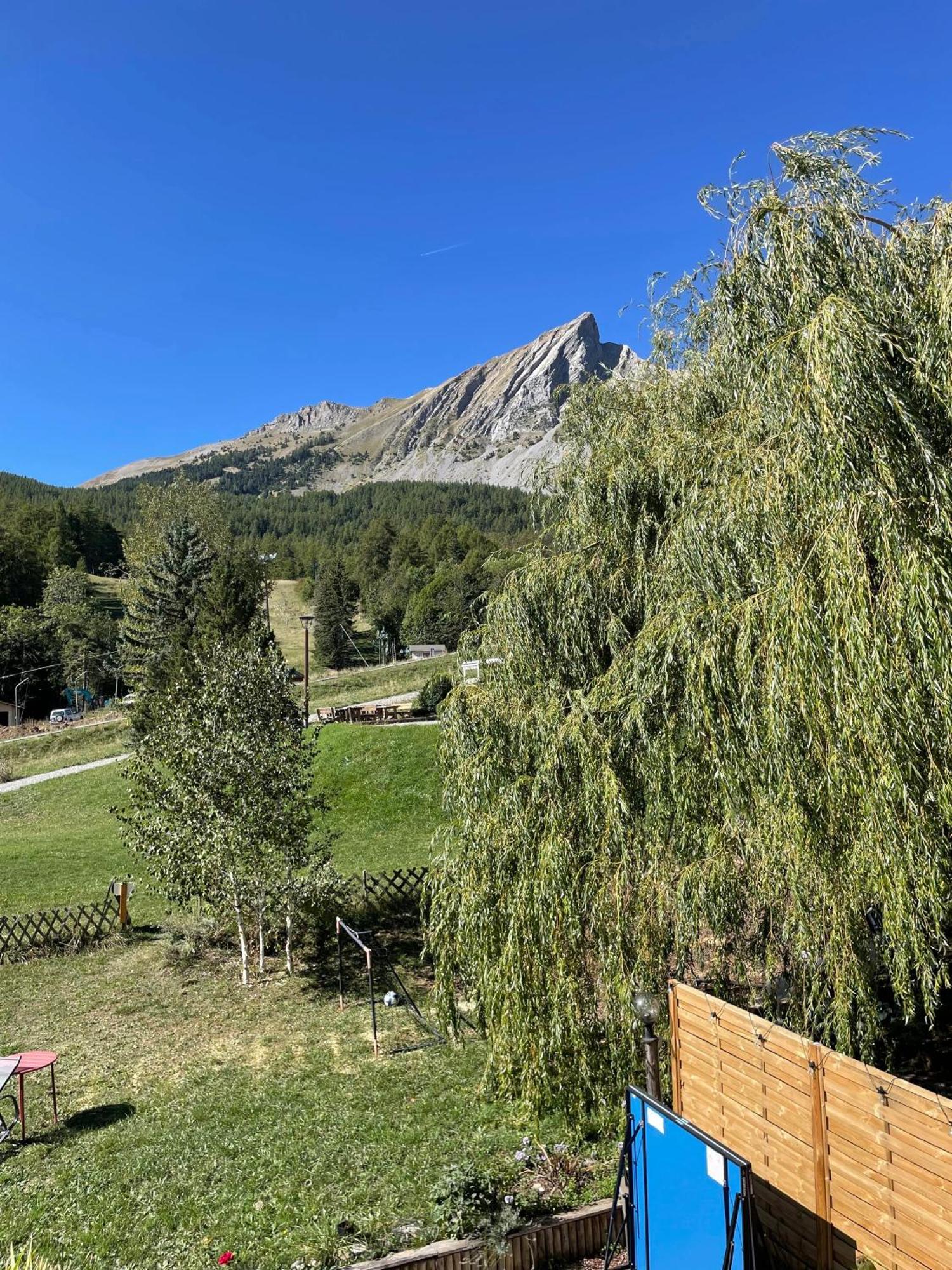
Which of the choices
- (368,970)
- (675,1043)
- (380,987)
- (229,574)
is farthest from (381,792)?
(675,1043)

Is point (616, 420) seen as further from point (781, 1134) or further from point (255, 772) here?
point (255, 772)

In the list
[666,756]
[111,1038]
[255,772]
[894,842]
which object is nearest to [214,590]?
[255,772]

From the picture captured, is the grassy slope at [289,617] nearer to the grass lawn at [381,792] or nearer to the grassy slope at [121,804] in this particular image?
the grassy slope at [121,804]

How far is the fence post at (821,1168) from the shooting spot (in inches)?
213

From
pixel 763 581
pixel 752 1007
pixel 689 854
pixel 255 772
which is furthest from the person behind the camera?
pixel 255 772

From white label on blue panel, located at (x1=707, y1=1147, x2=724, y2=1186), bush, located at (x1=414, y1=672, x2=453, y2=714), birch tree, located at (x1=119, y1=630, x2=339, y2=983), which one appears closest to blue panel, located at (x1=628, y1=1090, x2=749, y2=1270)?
white label on blue panel, located at (x1=707, y1=1147, x2=724, y2=1186)

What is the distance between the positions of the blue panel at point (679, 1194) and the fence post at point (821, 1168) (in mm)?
851

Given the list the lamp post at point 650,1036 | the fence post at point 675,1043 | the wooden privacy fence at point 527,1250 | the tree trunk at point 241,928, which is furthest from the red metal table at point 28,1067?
the fence post at point 675,1043

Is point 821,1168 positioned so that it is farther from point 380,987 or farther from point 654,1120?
point 380,987

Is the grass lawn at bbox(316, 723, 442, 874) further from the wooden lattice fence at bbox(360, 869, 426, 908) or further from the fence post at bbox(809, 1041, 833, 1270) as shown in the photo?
the fence post at bbox(809, 1041, 833, 1270)

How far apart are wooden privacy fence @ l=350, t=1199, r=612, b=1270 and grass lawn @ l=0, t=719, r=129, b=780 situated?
109 feet

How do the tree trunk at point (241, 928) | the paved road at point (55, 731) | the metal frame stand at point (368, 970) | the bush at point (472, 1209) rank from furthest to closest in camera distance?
1. the paved road at point (55, 731)
2. the tree trunk at point (241, 928)
3. the metal frame stand at point (368, 970)
4. the bush at point (472, 1209)

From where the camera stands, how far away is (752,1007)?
777 cm

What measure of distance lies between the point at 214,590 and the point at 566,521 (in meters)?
27.3
